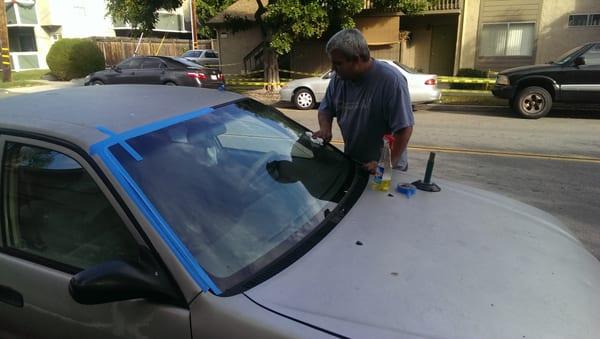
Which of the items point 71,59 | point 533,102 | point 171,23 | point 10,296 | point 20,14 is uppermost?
point 20,14

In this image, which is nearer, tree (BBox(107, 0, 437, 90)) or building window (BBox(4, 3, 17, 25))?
tree (BBox(107, 0, 437, 90))

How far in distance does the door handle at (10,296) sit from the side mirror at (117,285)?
51 centimetres

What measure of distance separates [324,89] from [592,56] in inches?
262

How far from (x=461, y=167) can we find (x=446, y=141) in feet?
6.72

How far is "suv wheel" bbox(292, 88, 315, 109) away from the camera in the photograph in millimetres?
13891

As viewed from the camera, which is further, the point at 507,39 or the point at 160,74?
the point at 507,39

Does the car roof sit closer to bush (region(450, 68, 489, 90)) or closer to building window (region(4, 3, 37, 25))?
bush (region(450, 68, 489, 90))

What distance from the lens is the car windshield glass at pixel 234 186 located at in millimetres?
1800

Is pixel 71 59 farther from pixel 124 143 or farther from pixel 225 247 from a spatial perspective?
pixel 225 247

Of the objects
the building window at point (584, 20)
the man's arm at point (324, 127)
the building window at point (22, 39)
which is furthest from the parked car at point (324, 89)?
the building window at point (22, 39)

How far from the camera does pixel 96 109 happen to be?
2.26 metres

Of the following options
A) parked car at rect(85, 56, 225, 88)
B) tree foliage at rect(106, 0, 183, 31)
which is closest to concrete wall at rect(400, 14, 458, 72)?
parked car at rect(85, 56, 225, 88)

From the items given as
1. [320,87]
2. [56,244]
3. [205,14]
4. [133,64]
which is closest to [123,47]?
[205,14]

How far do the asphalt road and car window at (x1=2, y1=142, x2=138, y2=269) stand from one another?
3.93 meters
